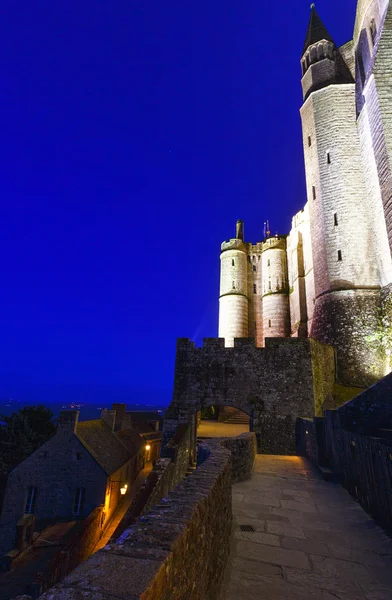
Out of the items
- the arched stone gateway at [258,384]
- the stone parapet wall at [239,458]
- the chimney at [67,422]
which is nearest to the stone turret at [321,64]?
the arched stone gateway at [258,384]

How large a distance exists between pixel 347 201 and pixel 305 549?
65.8 ft

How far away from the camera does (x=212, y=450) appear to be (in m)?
6.64

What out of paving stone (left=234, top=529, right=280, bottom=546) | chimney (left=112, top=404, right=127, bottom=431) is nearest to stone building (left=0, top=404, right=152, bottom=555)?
chimney (left=112, top=404, right=127, bottom=431)

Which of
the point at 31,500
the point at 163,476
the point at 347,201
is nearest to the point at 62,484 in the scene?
the point at 31,500

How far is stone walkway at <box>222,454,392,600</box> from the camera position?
11.5 feet

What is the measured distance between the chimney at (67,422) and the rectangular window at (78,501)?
335cm

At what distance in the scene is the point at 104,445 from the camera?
2095cm

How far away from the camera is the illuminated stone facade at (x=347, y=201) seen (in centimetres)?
1689

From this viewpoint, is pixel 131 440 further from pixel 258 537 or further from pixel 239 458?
pixel 258 537

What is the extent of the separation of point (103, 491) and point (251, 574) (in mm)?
16897

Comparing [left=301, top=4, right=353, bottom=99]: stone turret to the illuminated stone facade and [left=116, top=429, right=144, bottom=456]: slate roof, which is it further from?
[left=116, top=429, right=144, bottom=456]: slate roof

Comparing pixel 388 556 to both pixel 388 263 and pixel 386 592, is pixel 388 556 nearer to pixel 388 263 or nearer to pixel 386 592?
pixel 386 592

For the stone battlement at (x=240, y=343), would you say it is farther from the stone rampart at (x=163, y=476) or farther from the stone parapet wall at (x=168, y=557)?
the stone parapet wall at (x=168, y=557)

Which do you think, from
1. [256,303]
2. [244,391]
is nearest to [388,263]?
[244,391]
